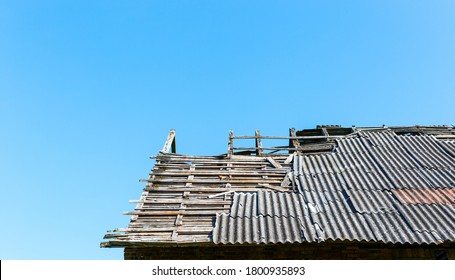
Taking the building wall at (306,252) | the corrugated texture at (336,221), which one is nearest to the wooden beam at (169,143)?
the corrugated texture at (336,221)

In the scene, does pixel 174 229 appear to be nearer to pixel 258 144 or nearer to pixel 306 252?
pixel 306 252

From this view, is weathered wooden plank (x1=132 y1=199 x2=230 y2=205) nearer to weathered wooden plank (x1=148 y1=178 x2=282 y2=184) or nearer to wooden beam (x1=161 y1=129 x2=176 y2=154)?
weathered wooden plank (x1=148 y1=178 x2=282 y2=184)

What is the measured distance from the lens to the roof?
5133 millimetres

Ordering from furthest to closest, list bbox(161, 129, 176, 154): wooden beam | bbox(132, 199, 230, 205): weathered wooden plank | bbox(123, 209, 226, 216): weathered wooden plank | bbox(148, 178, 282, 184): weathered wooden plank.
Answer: bbox(161, 129, 176, 154): wooden beam < bbox(148, 178, 282, 184): weathered wooden plank < bbox(132, 199, 230, 205): weathered wooden plank < bbox(123, 209, 226, 216): weathered wooden plank

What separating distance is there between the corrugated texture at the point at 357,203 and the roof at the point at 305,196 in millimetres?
15

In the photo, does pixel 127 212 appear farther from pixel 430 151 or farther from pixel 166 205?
pixel 430 151

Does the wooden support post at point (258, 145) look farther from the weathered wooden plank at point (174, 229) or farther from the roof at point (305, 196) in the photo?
the weathered wooden plank at point (174, 229)

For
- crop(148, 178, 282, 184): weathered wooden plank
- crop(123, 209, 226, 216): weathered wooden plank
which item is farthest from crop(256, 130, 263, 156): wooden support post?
crop(123, 209, 226, 216): weathered wooden plank

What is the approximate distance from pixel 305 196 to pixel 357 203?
90 centimetres

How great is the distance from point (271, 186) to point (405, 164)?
323 cm

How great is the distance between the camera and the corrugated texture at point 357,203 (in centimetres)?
505

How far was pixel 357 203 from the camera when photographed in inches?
236

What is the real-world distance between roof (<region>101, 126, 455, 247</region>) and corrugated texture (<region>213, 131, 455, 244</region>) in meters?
0.02
